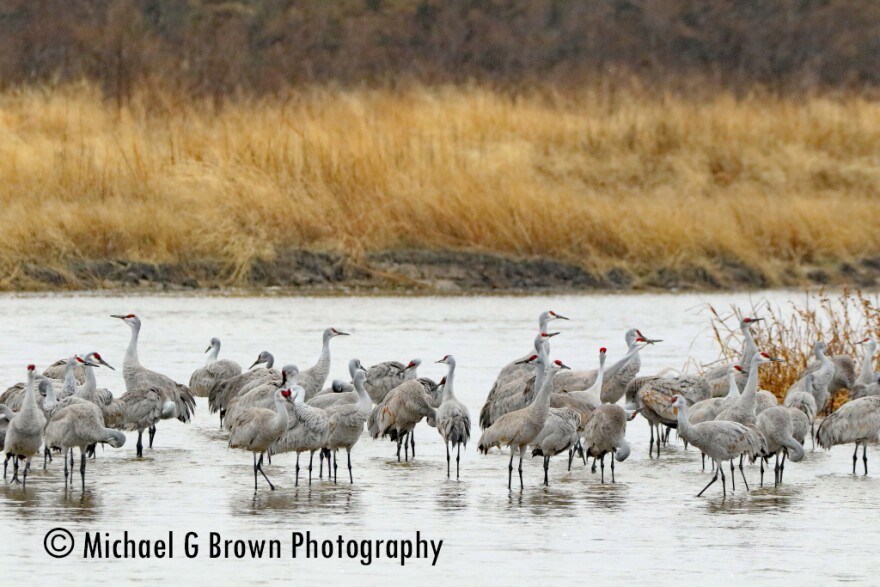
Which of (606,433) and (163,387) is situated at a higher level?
(163,387)

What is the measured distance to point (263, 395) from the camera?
1273 cm

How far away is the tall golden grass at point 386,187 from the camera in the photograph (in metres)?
25.2

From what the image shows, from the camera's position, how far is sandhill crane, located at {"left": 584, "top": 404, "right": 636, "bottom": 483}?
38.5 feet

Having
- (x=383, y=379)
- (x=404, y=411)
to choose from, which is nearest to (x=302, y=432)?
(x=404, y=411)

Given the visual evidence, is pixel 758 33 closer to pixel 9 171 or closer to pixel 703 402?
pixel 9 171

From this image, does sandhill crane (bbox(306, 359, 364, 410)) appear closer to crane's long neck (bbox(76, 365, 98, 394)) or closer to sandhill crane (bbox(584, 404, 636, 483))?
crane's long neck (bbox(76, 365, 98, 394))

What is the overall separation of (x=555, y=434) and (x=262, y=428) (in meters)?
2.02

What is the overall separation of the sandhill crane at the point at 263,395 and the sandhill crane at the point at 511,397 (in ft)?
5.16

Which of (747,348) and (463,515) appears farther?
(747,348)

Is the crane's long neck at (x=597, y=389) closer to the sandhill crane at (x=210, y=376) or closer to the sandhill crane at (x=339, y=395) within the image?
the sandhill crane at (x=339, y=395)

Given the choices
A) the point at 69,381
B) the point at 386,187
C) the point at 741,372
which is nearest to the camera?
the point at 69,381

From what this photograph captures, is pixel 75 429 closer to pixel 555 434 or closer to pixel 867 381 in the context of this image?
pixel 555 434

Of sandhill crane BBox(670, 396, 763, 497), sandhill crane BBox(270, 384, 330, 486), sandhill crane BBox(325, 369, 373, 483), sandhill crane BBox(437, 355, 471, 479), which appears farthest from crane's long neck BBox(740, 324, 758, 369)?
sandhill crane BBox(270, 384, 330, 486)

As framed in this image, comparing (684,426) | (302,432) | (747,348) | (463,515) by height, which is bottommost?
(463,515)
